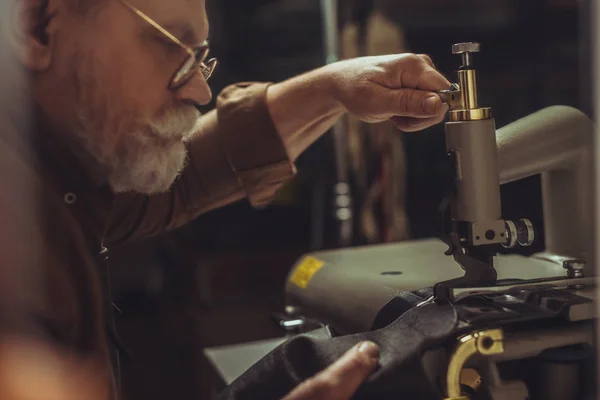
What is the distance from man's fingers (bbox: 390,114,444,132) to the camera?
30.8 inches

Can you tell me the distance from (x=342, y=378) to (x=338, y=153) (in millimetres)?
787

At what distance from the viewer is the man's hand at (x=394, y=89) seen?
0.77m

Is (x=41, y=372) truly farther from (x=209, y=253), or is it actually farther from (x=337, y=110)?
(x=209, y=253)

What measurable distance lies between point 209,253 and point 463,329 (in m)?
0.85

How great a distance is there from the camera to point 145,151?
76 centimetres

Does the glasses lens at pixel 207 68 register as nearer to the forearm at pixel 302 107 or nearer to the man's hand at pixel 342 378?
the forearm at pixel 302 107

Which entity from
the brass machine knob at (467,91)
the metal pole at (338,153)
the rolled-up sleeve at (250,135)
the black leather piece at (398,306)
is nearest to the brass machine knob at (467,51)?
the brass machine knob at (467,91)

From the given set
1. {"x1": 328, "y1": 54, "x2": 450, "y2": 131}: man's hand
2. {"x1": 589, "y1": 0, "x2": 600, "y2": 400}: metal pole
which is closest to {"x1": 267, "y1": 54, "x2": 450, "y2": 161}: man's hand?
{"x1": 328, "y1": 54, "x2": 450, "y2": 131}: man's hand

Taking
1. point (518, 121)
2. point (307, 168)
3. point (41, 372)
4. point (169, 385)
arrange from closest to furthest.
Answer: point (41, 372) < point (518, 121) < point (169, 385) < point (307, 168)

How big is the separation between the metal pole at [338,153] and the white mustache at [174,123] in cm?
48

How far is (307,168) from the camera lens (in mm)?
1386

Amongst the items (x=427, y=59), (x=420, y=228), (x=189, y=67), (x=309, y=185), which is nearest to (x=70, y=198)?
(x=189, y=67)

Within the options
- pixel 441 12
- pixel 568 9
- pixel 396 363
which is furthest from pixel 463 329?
pixel 441 12

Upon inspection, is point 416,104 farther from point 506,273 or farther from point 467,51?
point 506,273
